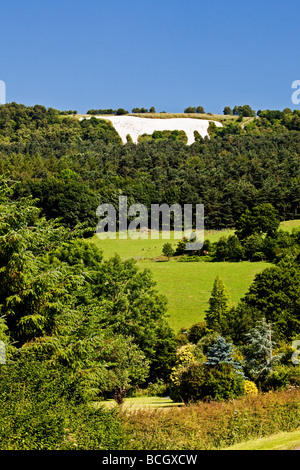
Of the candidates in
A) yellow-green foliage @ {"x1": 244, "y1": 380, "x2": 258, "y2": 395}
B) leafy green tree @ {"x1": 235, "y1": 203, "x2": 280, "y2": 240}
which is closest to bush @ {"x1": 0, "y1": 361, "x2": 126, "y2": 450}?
yellow-green foliage @ {"x1": 244, "y1": 380, "x2": 258, "y2": 395}

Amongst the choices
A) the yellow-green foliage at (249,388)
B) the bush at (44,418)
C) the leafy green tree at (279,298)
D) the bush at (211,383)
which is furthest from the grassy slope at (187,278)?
the bush at (44,418)

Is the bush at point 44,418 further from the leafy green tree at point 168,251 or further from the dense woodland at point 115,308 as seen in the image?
the leafy green tree at point 168,251

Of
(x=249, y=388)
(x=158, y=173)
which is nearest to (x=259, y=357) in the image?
(x=249, y=388)

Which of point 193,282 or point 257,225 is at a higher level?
point 257,225

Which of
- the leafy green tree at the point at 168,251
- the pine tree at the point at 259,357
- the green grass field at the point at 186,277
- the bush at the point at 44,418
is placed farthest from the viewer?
the leafy green tree at the point at 168,251

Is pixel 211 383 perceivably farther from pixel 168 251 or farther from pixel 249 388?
pixel 168 251

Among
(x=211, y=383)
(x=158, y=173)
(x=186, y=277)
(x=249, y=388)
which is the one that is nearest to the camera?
(x=211, y=383)
